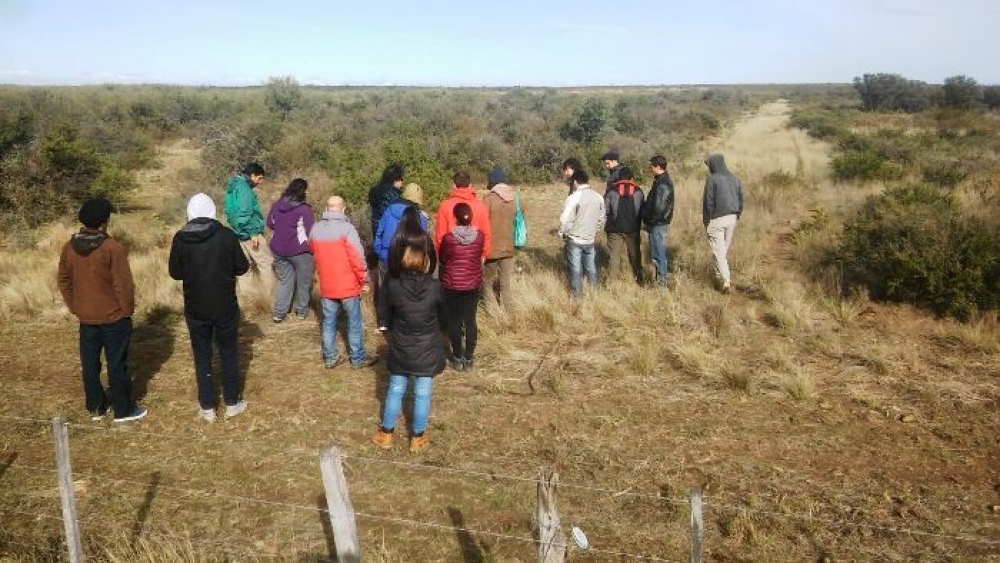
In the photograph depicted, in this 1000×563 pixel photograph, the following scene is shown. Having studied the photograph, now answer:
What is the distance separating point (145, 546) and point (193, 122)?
3256 centimetres

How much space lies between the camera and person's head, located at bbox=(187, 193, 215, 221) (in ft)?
17.7

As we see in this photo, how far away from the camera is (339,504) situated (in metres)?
3.24

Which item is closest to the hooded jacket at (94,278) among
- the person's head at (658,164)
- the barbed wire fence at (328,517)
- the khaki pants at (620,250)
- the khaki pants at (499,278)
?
the barbed wire fence at (328,517)

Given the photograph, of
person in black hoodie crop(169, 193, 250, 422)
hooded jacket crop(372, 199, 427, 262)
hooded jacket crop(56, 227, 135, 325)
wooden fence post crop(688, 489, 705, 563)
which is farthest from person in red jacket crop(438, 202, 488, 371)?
wooden fence post crop(688, 489, 705, 563)

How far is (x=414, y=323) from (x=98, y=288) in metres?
2.66

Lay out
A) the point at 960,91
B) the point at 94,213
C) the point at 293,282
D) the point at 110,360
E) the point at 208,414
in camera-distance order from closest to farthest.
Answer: the point at 94,213 < the point at 110,360 < the point at 208,414 < the point at 293,282 < the point at 960,91

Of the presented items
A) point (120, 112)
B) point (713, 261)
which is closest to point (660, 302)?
point (713, 261)

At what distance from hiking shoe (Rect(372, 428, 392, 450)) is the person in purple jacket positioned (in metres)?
3.10

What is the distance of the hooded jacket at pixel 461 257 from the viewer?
19.9 ft

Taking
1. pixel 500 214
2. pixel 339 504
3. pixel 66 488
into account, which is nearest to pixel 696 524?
pixel 339 504

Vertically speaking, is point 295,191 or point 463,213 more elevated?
point 295,191

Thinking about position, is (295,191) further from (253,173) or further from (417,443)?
(417,443)

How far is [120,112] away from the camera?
1292 inches

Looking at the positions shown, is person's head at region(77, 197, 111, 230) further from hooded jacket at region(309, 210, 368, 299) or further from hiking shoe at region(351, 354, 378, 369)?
hiking shoe at region(351, 354, 378, 369)
